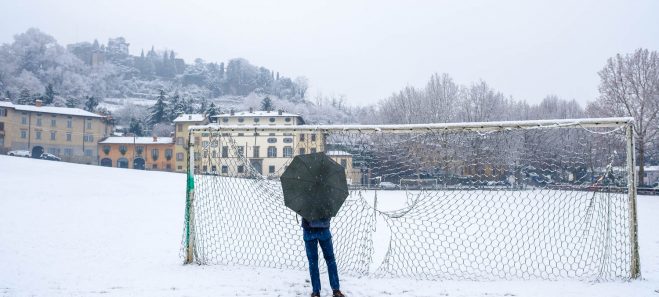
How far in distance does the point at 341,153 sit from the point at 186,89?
17827cm

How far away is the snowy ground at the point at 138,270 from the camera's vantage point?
5.31 metres

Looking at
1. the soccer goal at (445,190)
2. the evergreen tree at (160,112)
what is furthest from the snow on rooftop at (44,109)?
the soccer goal at (445,190)

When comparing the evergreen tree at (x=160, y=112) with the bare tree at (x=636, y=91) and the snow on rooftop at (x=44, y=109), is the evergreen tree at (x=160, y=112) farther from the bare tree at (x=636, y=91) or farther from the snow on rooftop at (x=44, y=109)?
the bare tree at (x=636, y=91)

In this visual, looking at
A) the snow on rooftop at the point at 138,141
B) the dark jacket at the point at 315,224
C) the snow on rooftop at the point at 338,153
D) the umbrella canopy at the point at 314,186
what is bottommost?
the dark jacket at the point at 315,224

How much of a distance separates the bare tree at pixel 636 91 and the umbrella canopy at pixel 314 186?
108 feet

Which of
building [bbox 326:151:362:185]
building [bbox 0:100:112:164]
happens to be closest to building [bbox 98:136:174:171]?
building [bbox 0:100:112:164]

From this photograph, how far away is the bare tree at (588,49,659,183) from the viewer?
3025 centimetres

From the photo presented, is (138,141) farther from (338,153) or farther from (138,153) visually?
(338,153)

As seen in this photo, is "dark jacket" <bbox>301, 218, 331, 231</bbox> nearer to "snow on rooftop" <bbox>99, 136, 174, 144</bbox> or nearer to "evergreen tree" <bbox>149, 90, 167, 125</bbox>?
"snow on rooftop" <bbox>99, 136, 174, 144</bbox>

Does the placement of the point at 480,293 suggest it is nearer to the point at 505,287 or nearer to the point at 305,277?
the point at 505,287

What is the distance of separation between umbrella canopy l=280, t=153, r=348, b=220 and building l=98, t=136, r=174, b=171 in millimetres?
63747

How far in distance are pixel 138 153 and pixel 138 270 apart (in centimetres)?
6476

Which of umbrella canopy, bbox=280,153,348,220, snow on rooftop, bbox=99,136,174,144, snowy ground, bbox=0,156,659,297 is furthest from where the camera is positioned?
snow on rooftop, bbox=99,136,174,144

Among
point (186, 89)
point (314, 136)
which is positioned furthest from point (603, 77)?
point (186, 89)
